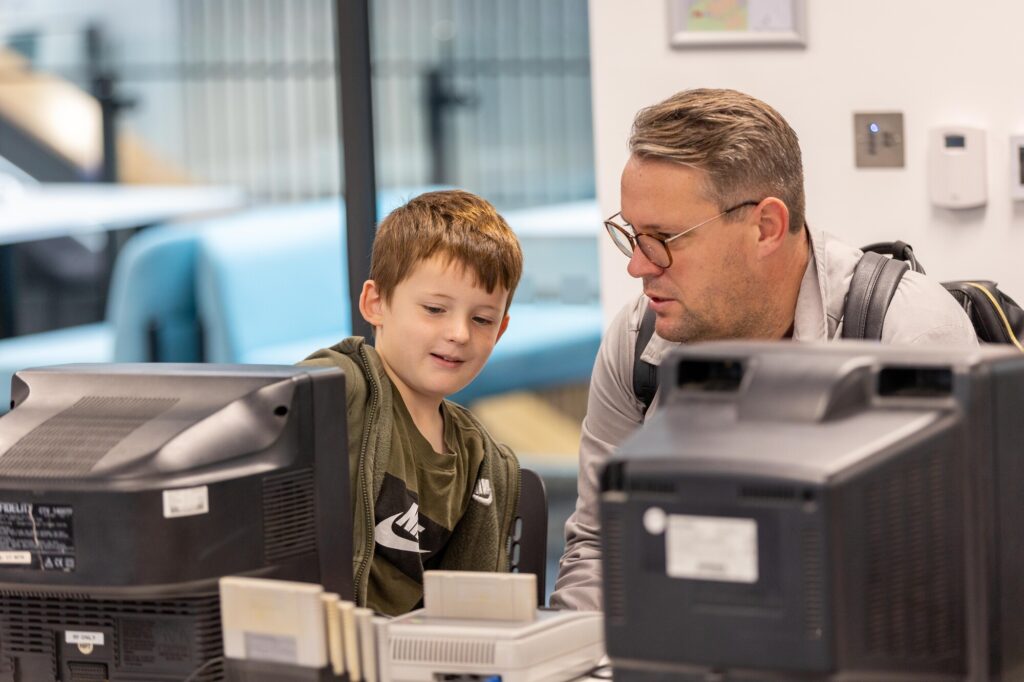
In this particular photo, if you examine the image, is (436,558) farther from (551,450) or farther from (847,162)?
(551,450)

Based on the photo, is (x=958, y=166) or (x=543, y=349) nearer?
(x=958, y=166)

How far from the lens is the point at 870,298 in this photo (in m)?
2.11

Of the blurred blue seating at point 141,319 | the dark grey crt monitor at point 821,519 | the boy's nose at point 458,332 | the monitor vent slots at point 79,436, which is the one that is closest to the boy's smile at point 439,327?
the boy's nose at point 458,332

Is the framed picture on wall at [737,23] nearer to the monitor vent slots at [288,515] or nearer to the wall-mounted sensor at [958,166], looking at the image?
the wall-mounted sensor at [958,166]

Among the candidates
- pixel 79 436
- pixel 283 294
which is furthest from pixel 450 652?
pixel 283 294

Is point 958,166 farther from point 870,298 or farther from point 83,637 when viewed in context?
point 83,637

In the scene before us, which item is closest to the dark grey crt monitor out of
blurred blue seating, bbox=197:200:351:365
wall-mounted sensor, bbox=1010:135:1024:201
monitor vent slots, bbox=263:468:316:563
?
monitor vent slots, bbox=263:468:316:563

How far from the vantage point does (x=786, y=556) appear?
1080 mm

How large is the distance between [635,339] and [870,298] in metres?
0.36

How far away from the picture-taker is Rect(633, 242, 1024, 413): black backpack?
6.89 ft

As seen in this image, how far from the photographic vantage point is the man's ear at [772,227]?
7.03ft

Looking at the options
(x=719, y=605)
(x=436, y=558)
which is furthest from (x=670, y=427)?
(x=436, y=558)

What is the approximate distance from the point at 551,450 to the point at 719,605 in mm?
2955

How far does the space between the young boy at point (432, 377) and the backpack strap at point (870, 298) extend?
48 cm
